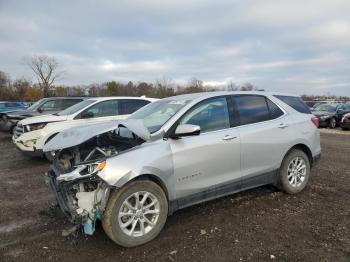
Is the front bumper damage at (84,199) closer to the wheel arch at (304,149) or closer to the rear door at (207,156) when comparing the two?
the rear door at (207,156)

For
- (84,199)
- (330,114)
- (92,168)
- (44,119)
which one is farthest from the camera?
(330,114)

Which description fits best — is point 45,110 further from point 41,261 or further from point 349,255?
point 349,255

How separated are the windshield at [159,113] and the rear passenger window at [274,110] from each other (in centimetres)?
159

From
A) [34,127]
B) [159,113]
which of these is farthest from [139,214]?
[34,127]

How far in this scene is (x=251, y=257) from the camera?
3.36 metres

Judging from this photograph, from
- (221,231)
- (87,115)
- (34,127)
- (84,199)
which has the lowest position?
(221,231)

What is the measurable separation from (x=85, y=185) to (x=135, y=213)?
665 mm

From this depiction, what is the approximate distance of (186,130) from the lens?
12.4ft

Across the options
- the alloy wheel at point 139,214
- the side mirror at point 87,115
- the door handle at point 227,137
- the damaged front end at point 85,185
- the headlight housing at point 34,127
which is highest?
the side mirror at point 87,115

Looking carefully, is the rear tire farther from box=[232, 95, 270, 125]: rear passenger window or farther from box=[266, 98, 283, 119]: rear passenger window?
box=[232, 95, 270, 125]: rear passenger window

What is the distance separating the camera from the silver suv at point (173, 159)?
349 centimetres

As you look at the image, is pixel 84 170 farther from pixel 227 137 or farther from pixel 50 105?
pixel 50 105

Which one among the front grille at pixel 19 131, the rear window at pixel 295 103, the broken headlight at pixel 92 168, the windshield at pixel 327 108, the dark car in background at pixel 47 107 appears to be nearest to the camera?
the broken headlight at pixel 92 168

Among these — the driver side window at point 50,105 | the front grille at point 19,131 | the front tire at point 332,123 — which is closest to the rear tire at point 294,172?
the front grille at point 19,131
